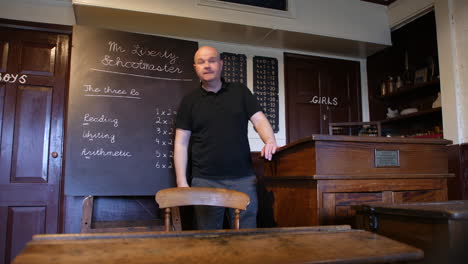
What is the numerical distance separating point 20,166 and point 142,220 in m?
1.05

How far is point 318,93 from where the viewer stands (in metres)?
3.75

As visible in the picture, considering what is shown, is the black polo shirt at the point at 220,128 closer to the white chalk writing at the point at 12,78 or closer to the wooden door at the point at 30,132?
the wooden door at the point at 30,132

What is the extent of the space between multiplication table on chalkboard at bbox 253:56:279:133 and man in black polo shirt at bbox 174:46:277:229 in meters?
1.33

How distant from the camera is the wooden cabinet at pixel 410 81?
3381 mm

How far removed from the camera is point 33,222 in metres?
2.80

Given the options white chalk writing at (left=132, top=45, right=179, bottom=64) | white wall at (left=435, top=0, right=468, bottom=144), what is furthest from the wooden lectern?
white chalk writing at (left=132, top=45, right=179, bottom=64)

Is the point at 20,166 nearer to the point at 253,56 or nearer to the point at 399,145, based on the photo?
the point at 253,56

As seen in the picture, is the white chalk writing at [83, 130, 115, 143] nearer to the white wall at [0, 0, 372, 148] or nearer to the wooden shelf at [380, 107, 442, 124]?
the white wall at [0, 0, 372, 148]

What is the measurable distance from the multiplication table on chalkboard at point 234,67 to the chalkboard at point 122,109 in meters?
0.55

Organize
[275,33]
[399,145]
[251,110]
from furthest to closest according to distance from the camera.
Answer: [275,33], [251,110], [399,145]

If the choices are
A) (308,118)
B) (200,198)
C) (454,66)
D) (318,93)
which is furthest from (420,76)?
(200,198)

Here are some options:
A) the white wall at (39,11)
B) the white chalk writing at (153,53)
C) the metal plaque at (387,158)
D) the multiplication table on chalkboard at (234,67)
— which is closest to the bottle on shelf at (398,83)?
the multiplication table on chalkboard at (234,67)

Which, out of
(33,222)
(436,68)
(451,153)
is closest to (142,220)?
(33,222)

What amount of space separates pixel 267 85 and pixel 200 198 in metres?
2.26
